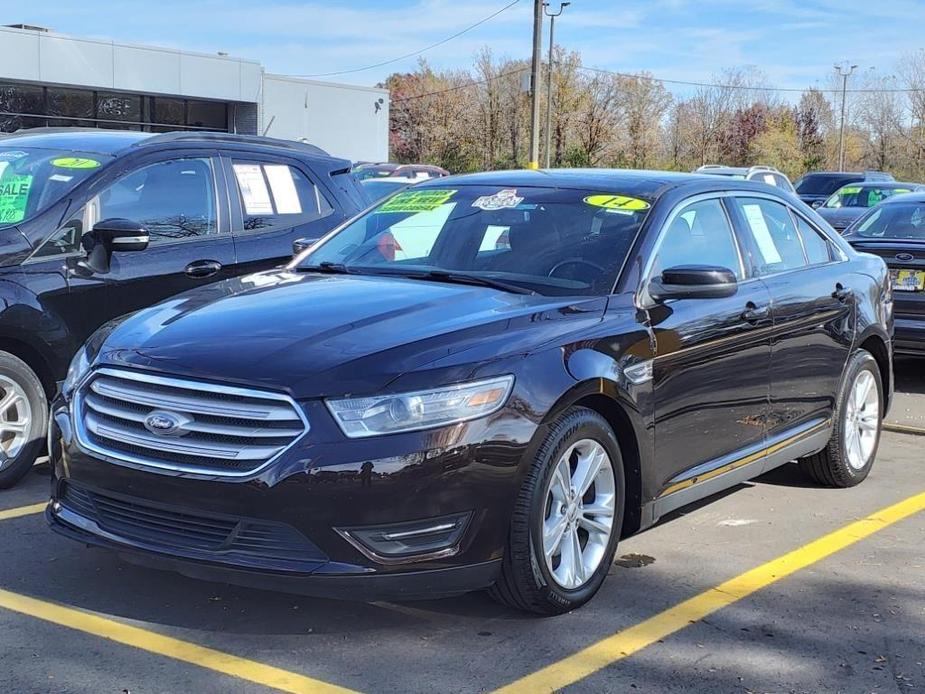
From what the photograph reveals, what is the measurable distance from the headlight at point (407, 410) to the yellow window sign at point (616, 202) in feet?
5.19

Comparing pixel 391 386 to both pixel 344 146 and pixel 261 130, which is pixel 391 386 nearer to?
pixel 261 130

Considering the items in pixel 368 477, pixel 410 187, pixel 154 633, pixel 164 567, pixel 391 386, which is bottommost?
pixel 154 633

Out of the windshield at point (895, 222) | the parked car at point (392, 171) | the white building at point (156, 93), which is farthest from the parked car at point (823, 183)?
the windshield at point (895, 222)

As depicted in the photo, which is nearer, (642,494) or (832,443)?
(642,494)

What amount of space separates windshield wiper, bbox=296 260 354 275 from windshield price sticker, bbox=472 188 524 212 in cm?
68

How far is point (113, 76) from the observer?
109 feet

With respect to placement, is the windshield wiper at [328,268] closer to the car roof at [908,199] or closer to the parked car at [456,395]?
the parked car at [456,395]

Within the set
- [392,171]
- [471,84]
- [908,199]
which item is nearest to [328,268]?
[908,199]

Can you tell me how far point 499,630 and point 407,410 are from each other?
2.99ft

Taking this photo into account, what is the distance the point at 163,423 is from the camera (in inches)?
147

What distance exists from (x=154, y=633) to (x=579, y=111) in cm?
5445

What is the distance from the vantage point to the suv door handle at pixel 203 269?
635 cm

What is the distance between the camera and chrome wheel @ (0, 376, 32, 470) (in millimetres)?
5621

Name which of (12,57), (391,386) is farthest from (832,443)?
(12,57)
